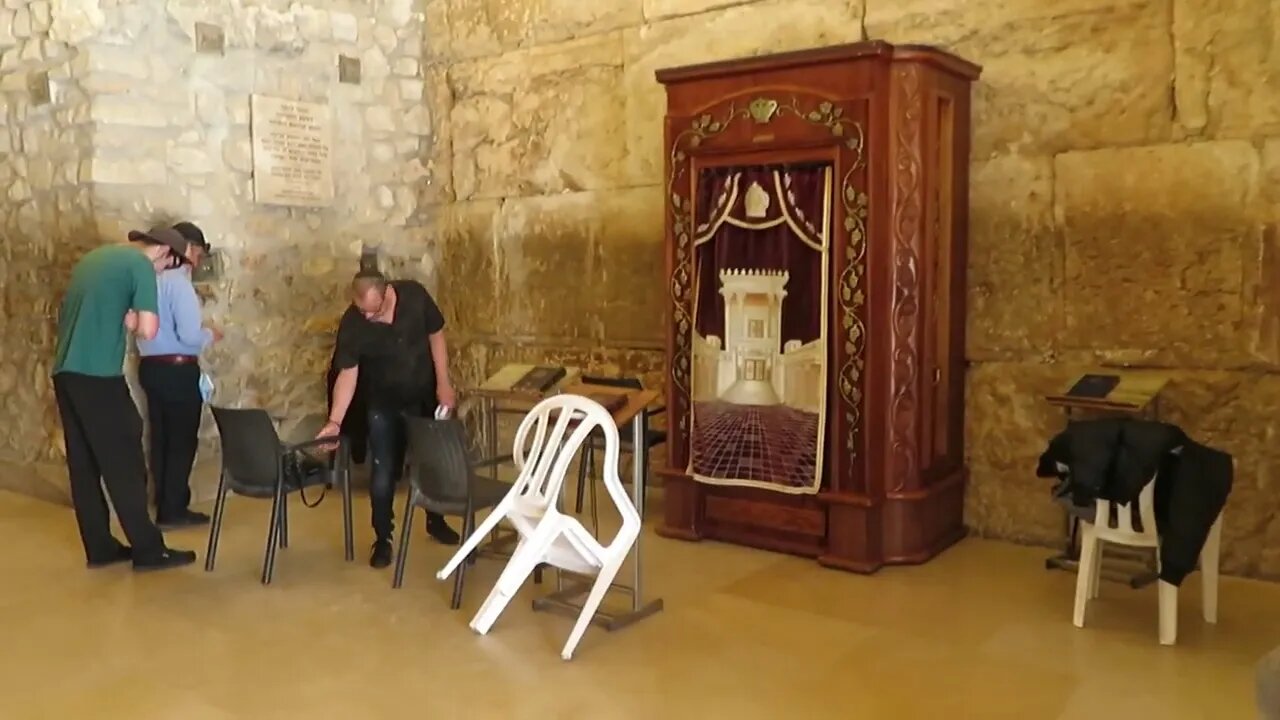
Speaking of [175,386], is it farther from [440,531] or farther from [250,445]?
[440,531]

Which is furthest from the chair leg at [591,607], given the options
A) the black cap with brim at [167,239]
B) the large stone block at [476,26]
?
the large stone block at [476,26]

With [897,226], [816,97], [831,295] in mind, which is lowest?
[831,295]

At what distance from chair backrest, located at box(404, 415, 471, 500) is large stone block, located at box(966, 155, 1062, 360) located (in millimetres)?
2237

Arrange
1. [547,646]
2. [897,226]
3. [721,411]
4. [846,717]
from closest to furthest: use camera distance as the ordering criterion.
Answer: [846,717]
[547,646]
[897,226]
[721,411]

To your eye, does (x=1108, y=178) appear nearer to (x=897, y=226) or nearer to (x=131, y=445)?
(x=897, y=226)

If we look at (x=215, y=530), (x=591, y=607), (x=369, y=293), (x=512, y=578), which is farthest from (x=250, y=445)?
(x=591, y=607)

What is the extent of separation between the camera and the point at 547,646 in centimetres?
354

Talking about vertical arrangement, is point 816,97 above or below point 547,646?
above

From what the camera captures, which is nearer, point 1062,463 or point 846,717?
point 846,717

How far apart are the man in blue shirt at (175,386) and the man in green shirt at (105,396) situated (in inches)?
24.9

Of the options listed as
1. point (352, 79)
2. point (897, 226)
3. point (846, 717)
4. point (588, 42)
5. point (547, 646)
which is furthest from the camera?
point (352, 79)

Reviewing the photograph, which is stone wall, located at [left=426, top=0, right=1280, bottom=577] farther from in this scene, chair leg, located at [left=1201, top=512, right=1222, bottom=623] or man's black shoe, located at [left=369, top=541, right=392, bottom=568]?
man's black shoe, located at [left=369, top=541, right=392, bottom=568]

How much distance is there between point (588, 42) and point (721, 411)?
2352 mm

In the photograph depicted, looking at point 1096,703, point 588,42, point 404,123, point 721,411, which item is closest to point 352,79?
point 404,123
